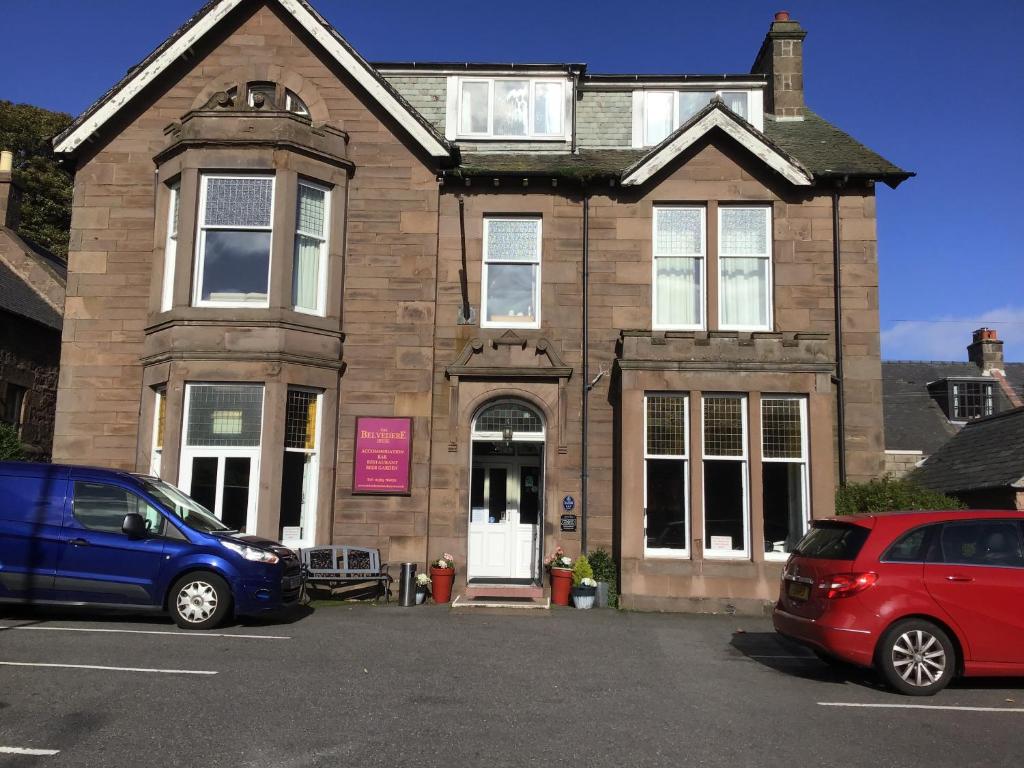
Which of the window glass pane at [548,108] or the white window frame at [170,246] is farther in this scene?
the window glass pane at [548,108]

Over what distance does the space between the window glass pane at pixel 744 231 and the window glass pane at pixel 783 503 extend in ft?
13.0

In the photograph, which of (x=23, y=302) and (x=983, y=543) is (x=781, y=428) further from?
(x=23, y=302)

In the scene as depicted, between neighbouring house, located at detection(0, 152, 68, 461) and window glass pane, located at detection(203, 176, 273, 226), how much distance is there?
8.53 metres

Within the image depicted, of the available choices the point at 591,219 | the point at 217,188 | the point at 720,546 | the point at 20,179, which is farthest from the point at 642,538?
the point at 20,179

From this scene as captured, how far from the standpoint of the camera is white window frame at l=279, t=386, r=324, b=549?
14.0 meters

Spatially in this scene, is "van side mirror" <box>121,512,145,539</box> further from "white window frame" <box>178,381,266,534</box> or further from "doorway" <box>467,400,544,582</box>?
"doorway" <box>467,400,544,582</box>

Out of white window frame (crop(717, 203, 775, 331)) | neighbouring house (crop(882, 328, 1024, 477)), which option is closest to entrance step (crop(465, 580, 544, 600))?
white window frame (crop(717, 203, 775, 331))

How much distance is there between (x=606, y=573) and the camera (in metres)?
13.7

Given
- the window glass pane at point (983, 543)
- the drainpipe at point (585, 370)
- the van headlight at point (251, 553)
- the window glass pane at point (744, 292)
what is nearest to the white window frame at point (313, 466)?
the van headlight at point (251, 553)

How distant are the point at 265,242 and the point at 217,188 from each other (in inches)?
49.7

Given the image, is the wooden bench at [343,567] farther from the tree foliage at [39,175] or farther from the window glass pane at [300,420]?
the tree foliage at [39,175]

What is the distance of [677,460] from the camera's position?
13984 millimetres

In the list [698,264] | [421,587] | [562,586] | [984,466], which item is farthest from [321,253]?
[984,466]

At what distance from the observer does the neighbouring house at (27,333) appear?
20016 mm
